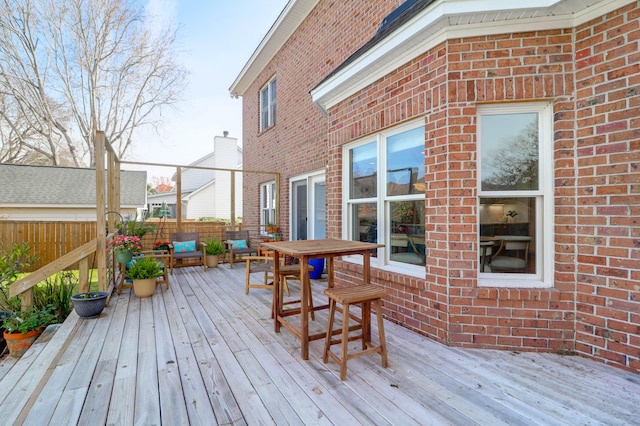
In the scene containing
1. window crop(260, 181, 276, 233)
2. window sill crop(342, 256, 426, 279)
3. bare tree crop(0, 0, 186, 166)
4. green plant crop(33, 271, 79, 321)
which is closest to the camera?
window sill crop(342, 256, 426, 279)

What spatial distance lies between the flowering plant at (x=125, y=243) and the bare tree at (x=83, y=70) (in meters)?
11.7

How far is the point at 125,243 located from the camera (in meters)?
4.77

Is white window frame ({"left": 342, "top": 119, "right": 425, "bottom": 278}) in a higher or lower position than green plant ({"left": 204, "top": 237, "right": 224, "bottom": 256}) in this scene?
higher

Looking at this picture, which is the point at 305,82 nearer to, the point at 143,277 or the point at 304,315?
the point at 143,277

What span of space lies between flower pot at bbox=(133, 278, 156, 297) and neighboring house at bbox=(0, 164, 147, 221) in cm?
977

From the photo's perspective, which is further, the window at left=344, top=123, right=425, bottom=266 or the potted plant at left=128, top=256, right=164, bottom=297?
the potted plant at left=128, top=256, right=164, bottom=297

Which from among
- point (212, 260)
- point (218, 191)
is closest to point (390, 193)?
point (212, 260)

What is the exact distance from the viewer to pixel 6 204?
1189cm

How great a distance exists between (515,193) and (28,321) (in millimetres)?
5319

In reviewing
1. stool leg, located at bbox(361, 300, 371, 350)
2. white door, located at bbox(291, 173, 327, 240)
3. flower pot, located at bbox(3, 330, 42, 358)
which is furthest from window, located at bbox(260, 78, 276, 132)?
stool leg, located at bbox(361, 300, 371, 350)

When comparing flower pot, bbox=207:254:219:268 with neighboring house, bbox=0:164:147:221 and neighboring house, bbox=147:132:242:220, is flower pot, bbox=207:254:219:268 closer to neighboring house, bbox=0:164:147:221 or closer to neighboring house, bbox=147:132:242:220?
neighboring house, bbox=0:164:147:221

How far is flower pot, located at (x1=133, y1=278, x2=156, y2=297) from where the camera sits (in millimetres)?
4578

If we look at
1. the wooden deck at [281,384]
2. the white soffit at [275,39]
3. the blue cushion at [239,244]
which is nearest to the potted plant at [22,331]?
the wooden deck at [281,384]

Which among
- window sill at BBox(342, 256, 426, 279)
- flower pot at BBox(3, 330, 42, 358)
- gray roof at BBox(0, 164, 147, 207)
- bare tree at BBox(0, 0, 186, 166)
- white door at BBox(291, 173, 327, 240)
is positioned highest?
bare tree at BBox(0, 0, 186, 166)
